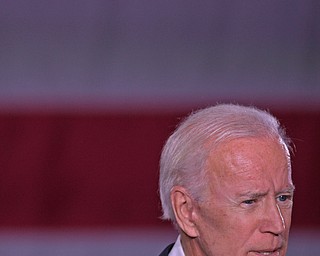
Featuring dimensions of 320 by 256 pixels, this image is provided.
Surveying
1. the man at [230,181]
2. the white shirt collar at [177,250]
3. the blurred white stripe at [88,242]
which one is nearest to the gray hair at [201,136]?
the man at [230,181]

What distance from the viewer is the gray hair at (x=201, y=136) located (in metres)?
1.97

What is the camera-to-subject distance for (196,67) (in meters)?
3.17

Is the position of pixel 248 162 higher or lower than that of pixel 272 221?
higher

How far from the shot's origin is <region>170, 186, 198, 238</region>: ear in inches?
79.2

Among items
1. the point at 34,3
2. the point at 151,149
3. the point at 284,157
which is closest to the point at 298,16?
the point at 151,149

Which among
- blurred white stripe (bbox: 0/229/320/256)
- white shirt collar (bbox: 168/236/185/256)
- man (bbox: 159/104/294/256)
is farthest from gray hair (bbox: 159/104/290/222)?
blurred white stripe (bbox: 0/229/320/256)

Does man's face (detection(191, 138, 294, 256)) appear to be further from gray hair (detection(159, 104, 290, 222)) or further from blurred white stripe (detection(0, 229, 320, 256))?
blurred white stripe (detection(0, 229, 320, 256))

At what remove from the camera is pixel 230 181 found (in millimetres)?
→ 1948

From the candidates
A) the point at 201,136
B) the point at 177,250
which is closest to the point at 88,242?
the point at 177,250

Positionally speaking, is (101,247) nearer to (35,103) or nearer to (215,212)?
(35,103)

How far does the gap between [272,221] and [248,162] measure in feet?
0.38

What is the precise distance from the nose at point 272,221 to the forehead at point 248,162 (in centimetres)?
5

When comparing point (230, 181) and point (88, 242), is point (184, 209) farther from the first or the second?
point (88, 242)

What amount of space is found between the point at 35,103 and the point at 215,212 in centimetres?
126
